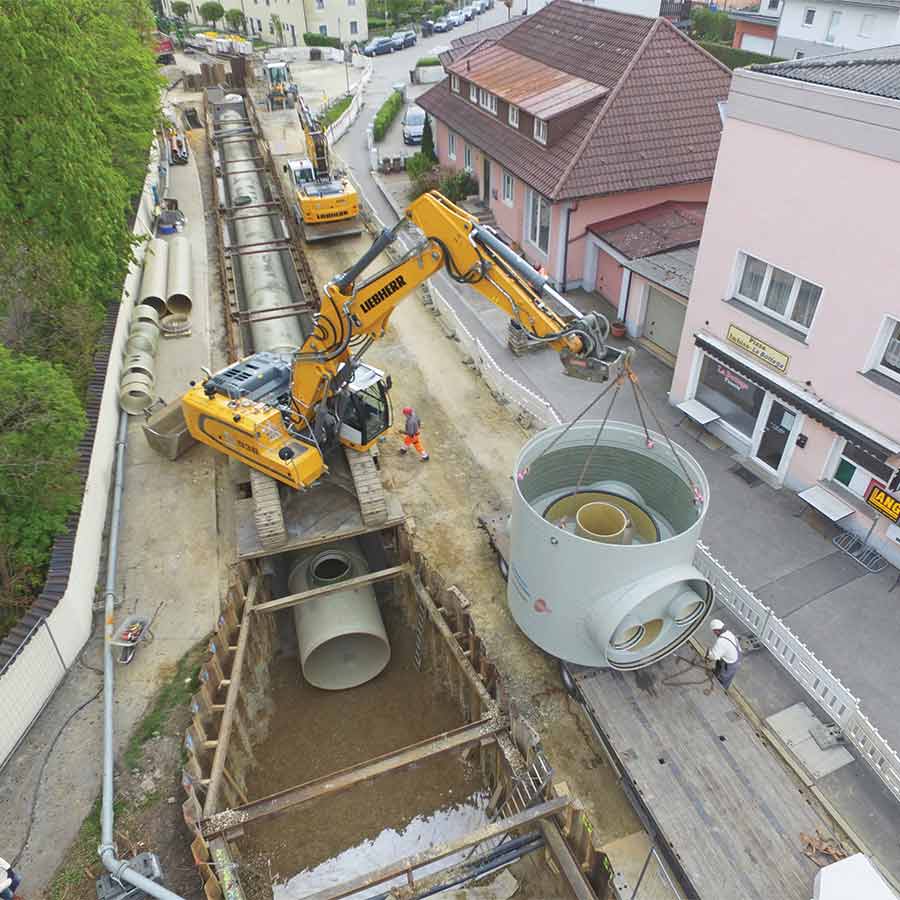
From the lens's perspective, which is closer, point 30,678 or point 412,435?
point 30,678

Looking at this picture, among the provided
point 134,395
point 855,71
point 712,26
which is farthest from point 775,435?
point 712,26

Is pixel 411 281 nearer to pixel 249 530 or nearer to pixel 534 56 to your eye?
pixel 249 530

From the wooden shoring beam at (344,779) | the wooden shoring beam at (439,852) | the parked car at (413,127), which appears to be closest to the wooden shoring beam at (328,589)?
the wooden shoring beam at (344,779)

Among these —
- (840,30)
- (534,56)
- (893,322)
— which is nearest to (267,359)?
(893,322)

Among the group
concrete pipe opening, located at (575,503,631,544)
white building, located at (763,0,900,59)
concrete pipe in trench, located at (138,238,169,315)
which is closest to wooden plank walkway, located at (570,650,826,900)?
concrete pipe opening, located at (575,503,631,544)

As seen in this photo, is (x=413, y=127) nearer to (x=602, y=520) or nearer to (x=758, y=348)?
(x=758, y=348)

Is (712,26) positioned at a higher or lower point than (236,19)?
higher

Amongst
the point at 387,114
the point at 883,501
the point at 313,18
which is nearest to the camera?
the point at 883,501
